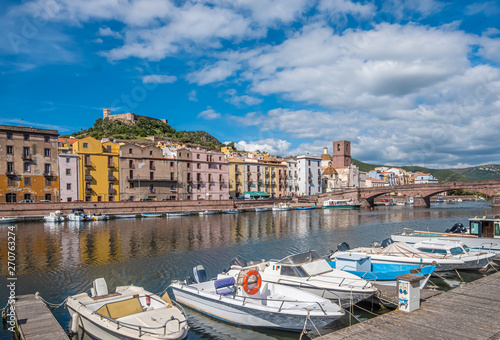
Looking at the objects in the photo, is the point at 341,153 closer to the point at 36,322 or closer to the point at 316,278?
the point at 316,278

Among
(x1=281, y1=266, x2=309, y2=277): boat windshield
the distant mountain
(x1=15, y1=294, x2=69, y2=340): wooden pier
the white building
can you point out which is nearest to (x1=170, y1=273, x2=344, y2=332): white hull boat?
(x1=281, y1=266, x2=309, y2=277): boat windshield

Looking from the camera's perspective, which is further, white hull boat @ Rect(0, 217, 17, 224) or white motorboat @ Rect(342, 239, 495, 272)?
white hull boat @ Rect(0, 217, 17, 224)

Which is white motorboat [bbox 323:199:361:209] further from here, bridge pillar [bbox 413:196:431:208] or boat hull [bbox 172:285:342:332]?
boat hull [bbox 172:285:342:332]

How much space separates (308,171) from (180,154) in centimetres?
4613

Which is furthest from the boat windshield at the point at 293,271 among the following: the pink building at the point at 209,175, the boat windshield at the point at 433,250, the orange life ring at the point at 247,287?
the pink building at the point at 209,175

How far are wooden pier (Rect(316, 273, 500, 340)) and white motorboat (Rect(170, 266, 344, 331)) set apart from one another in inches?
79.7

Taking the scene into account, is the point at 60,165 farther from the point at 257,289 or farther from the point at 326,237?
the point at 257,289

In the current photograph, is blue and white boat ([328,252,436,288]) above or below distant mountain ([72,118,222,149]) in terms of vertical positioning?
below

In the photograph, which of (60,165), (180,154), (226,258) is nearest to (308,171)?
(180,154)

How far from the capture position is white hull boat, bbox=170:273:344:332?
1209cm

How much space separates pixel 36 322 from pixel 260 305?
769 centimetres

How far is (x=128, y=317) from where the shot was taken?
11484 mm

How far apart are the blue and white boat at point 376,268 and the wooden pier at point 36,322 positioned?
12770mm

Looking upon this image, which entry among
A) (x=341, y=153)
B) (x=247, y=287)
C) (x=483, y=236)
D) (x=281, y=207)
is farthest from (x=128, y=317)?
(x=341, y=153)
